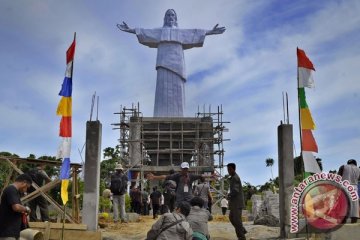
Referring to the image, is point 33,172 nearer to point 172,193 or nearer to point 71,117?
point 71,117

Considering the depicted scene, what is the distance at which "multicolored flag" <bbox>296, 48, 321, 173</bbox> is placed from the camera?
8.36 meters

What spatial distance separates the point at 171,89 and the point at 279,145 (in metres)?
21.6

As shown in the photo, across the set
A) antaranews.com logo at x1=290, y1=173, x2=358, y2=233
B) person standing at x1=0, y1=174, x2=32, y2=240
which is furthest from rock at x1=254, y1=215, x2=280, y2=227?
person standing at x1=0, y1=174, x2=32, y2=240

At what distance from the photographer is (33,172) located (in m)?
9.56

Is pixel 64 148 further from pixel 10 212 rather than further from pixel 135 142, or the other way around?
pixel 135 142

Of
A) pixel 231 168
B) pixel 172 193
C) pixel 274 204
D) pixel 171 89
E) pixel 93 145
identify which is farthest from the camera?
pixel 171 89

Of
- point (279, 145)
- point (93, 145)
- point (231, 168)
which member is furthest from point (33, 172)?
point (279, 145)

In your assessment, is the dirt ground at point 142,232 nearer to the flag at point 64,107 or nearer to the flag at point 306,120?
the flag at point 306,120

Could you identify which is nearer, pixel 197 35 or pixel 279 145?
pixel 279 145

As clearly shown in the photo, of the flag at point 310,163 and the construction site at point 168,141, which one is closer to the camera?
the flag at point 310,163

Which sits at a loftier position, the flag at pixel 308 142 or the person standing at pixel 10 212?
the flag at pixel 308 142

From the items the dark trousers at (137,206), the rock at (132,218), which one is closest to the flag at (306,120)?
the rock at (132,218)

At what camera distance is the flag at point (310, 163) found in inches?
325

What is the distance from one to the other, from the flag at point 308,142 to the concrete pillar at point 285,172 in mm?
601
